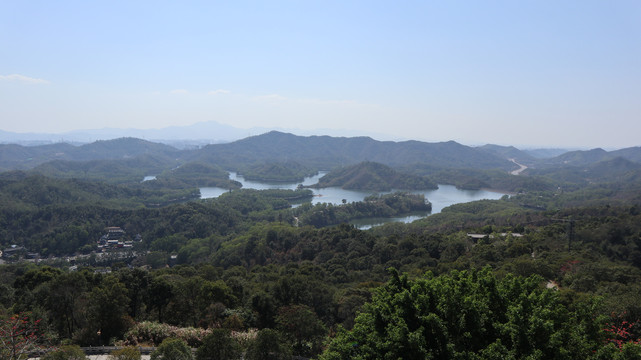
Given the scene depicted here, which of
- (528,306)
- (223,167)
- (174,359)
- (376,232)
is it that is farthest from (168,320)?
(223,167)

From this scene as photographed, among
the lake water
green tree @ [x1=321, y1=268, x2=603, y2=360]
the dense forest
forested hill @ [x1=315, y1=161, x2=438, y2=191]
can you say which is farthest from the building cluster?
forested hill @ [x1=315, y1=161, x2=438, y2=191]

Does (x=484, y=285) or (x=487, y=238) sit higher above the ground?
(x=484, y=285)

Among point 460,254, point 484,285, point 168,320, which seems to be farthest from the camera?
point 460,254

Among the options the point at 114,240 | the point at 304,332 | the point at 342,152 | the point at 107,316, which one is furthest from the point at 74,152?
the point at 304,332

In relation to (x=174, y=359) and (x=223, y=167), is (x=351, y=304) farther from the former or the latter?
(x=223, y=167)

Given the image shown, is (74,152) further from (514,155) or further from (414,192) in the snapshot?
(514,155)

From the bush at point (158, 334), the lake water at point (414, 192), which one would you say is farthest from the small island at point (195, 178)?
the bush at point (158, 334)
